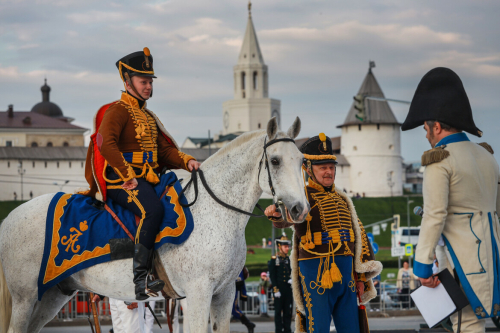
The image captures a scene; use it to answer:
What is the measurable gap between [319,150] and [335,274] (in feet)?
3.78

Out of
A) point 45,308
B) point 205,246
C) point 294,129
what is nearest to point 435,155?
point 294,129

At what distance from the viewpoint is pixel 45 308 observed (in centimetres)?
569

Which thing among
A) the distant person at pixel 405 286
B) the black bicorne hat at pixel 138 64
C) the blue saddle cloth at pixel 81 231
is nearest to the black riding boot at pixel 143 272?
the blue saddle cloth at pixel 81 231

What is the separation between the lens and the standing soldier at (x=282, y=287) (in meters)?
11.5

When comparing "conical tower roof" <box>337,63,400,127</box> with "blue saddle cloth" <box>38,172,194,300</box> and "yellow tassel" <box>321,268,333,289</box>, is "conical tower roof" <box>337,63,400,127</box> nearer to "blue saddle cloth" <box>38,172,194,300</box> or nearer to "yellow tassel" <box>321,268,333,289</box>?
"yellow tassel" <box>321,268,333,289</box>

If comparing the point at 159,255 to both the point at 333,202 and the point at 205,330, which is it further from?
the point at 333,202

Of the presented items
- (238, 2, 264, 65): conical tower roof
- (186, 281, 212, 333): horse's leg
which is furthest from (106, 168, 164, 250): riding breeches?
(238, 2, 264, 65): conical tower roof

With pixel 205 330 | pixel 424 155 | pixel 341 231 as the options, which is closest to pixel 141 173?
pixel 205 330

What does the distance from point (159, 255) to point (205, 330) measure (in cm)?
70

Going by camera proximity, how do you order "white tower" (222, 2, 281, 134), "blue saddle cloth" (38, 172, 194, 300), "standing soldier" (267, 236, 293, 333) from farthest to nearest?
1. "white tower" (222, 2, 281, 134)
2. "standing soldier" (267, 236, 293, 333)
3. "blue saddle cloth" (38, 172, 194, 300)

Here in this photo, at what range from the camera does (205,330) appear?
4.80 m

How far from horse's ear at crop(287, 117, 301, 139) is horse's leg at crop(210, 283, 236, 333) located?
130 cm

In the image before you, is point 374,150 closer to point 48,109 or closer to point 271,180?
point 48,109

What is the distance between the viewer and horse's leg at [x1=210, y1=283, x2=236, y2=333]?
5035 millimetres
